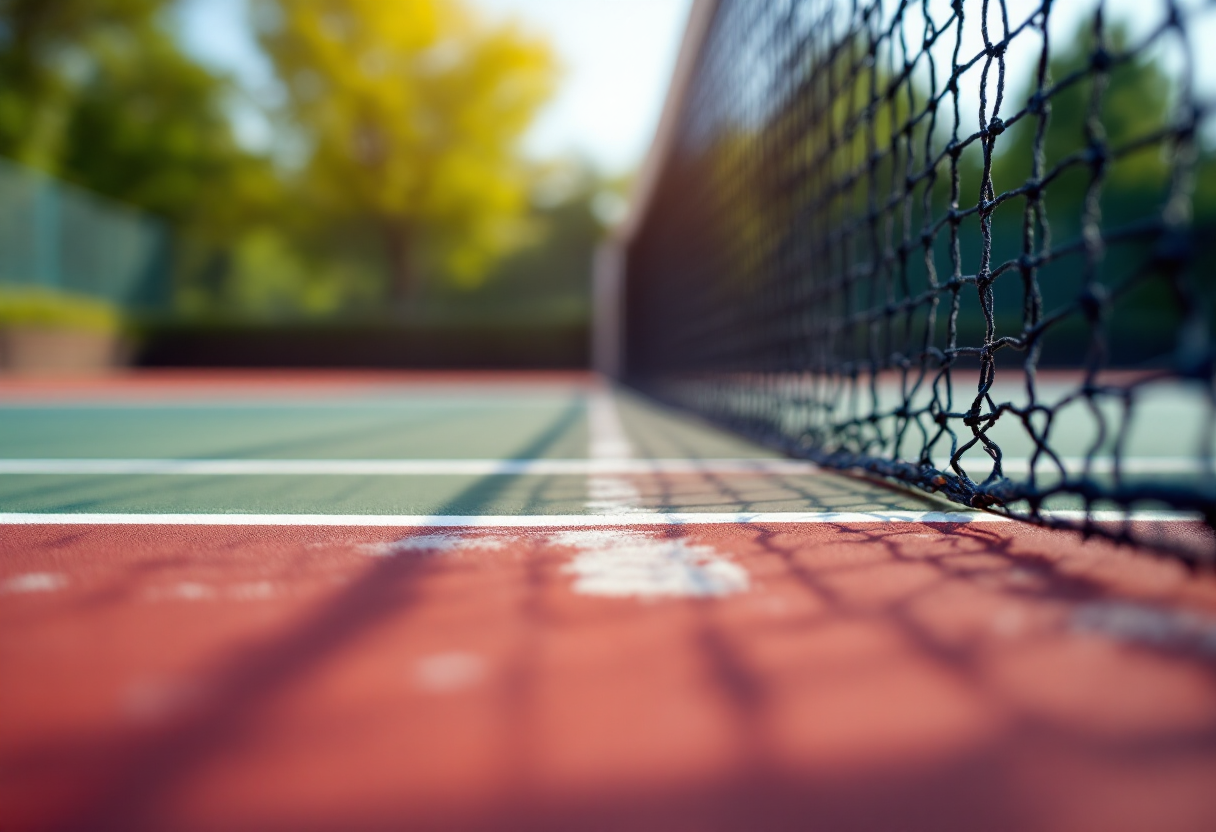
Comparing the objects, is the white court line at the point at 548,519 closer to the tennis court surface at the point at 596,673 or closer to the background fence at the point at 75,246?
the tennis court surface at the point at 596,673

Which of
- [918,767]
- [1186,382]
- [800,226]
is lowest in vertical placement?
[918,767]

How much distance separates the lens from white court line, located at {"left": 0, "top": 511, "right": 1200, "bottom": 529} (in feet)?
3.73

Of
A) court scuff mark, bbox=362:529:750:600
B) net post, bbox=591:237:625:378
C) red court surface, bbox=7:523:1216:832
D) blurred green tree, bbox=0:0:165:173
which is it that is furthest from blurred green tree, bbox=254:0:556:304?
red court surface, bbox=7:523:1216:832

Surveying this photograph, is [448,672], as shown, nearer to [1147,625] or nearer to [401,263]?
[1147,625]

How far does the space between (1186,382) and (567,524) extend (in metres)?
0.79

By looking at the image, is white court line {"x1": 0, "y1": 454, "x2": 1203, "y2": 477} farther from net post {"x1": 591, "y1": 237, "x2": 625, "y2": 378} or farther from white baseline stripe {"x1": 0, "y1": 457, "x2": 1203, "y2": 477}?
net post {"x1": 591, "y1": 237, "x2": 625, "y2": 378}

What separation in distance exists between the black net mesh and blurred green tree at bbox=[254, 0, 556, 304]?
10.4 metres

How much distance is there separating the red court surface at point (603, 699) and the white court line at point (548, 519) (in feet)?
0.82

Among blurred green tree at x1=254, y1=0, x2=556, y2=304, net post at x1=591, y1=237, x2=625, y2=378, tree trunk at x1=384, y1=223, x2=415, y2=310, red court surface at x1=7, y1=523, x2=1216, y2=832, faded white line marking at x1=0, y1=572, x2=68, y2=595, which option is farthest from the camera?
tree trunk at x1=384, y1=223, x2=415, y2=310

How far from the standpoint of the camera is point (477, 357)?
41.5 feet

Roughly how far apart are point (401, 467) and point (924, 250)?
4.25 feet

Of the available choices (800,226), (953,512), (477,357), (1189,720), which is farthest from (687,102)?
(477,357)

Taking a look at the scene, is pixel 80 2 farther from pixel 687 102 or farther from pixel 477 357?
pixel 687 102

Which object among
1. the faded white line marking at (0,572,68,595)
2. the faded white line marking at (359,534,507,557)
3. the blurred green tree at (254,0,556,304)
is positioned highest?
the blurred green tree at (254,0,556,304)
